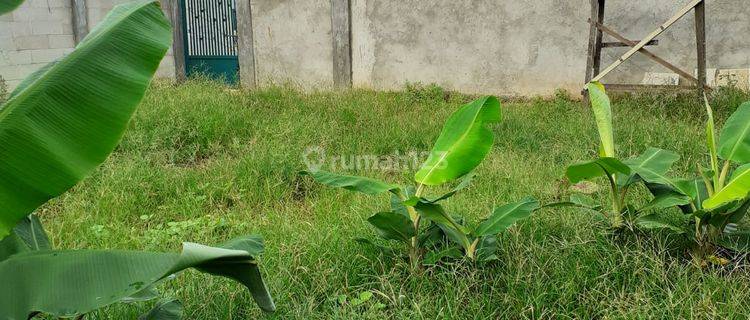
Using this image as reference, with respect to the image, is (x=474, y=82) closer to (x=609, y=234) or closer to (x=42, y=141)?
(x=609, y=234)

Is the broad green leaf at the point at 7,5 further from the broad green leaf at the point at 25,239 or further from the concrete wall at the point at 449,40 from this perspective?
the concrete wall at the point at 449,40

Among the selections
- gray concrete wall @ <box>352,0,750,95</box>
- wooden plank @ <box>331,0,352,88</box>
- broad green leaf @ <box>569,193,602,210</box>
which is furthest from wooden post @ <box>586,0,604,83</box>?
broad green leaf @ <box>569,193,602,210</box>

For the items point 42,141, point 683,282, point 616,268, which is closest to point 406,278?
point 616,268

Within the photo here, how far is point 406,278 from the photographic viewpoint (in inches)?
88.5

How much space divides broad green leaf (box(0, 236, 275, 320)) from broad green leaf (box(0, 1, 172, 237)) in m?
0.11

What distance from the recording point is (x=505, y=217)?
2174mm

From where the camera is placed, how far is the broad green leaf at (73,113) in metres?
1.20

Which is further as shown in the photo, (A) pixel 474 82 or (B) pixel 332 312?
(A) pixel 474 82

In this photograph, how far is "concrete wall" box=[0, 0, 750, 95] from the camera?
21.1 feet

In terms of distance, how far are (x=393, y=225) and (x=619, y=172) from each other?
2.88 ft

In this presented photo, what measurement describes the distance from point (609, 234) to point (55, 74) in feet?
6.78

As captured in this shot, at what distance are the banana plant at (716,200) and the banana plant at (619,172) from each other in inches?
2.1

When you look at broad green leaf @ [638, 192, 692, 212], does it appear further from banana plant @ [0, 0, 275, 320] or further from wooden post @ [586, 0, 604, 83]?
wooden post @ [586, 0, 604, 83]

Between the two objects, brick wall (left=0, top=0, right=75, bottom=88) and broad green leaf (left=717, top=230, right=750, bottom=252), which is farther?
brick wall (left=0, top=0, right=75, bottom=88)
